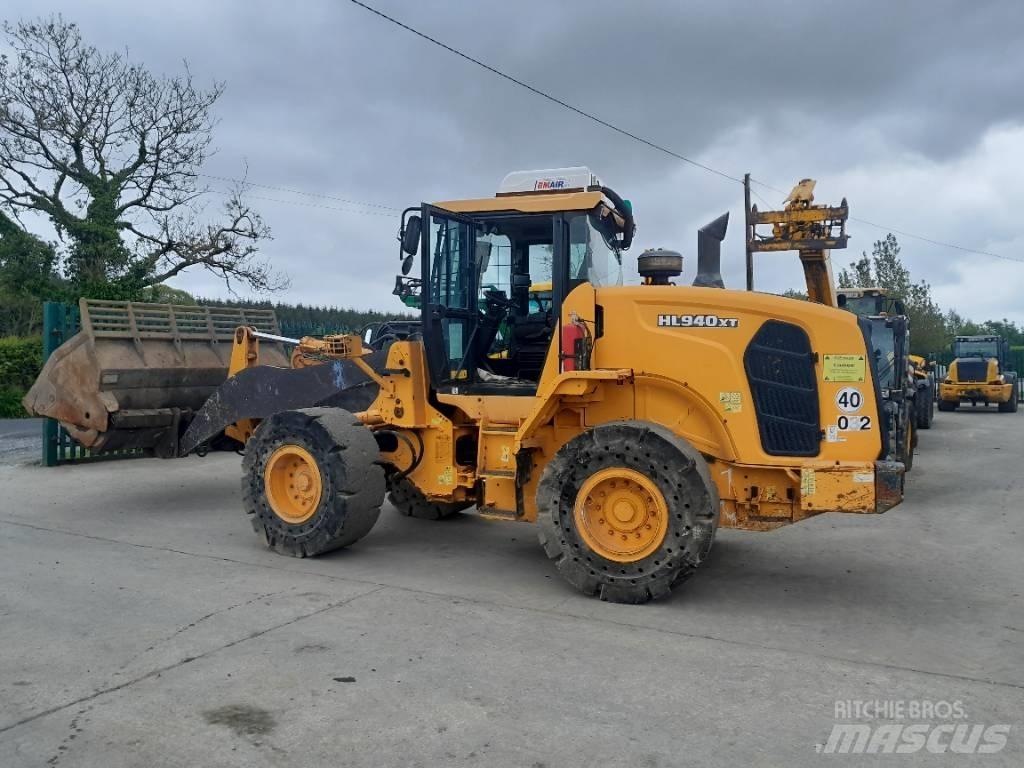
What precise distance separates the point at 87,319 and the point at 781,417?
22.1 ft

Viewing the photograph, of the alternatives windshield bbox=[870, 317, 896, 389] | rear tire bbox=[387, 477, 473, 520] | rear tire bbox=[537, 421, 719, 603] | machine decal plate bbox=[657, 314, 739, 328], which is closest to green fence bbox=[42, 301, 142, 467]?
rear tire bbox=[387, 477, 473, 520]

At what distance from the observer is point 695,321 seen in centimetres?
593

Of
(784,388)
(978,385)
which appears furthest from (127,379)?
(978,385)

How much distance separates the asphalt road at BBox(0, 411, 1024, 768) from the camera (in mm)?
3666

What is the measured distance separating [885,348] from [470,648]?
11097mm

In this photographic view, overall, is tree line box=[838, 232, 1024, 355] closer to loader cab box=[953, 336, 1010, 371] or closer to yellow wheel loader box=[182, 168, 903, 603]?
loader cab box=[953, 336, 1010, 371]

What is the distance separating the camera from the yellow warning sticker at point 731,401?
580 centimetres

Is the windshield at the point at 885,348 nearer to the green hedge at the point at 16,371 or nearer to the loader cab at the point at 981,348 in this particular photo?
the loader cab at the point at 981,348

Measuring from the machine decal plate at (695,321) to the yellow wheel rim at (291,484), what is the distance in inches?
117

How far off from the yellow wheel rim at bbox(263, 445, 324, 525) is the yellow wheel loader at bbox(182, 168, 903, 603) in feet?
0.05

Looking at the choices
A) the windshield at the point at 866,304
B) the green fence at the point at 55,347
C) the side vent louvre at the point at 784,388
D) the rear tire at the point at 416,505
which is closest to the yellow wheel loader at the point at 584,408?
the side vent louvre at the point at 784,388

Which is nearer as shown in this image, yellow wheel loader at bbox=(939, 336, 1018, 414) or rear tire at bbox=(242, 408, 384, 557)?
rear tire at bbox=(242, 408, 384, 557)

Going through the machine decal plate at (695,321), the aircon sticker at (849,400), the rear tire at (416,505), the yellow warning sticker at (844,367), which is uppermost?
the machine decal plate at (695,321)

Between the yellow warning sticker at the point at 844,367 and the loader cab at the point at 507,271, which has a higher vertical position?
the loader cab at the point at 507,271
